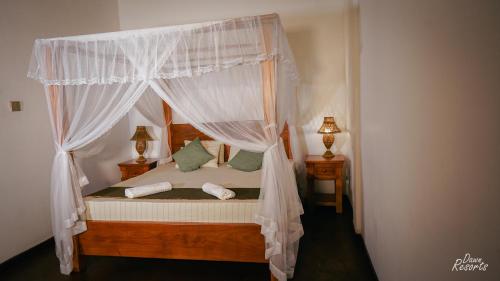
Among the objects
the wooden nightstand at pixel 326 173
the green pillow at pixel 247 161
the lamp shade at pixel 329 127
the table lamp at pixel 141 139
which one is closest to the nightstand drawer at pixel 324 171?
the wooden nightstand at pixel 326 173

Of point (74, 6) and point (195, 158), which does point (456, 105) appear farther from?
point (74, 6)

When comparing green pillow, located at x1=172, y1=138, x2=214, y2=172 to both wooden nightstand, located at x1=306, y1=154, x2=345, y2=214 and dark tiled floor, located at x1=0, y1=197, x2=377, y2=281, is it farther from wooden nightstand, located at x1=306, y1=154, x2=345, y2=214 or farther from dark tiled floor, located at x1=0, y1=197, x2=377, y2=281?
wooden nightstand, located at x1=306, y1=154, x2=345, y2=214

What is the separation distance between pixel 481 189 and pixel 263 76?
1497mm

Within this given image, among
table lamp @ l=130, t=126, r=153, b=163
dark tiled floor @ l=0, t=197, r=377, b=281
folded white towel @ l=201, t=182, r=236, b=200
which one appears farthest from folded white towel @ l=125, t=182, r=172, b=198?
table lamp @ l=130, t=126, r=153, b=163

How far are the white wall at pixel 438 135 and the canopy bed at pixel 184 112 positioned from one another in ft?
2.36

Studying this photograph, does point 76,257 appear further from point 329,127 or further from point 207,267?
point 329,127

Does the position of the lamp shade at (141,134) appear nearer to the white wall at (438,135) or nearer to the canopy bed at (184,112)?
the canopy bed at (184,112)

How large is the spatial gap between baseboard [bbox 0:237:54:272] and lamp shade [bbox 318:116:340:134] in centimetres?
331

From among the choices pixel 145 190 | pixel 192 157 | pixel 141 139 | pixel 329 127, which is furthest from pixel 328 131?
pixel 141 139

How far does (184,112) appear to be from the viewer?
2.20 metres

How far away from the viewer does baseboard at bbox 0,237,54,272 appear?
259cm

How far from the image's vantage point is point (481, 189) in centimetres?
76

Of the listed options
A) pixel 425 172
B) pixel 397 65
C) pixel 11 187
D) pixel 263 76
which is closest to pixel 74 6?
pixel 11 187

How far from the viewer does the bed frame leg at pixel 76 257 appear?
2.37 m
